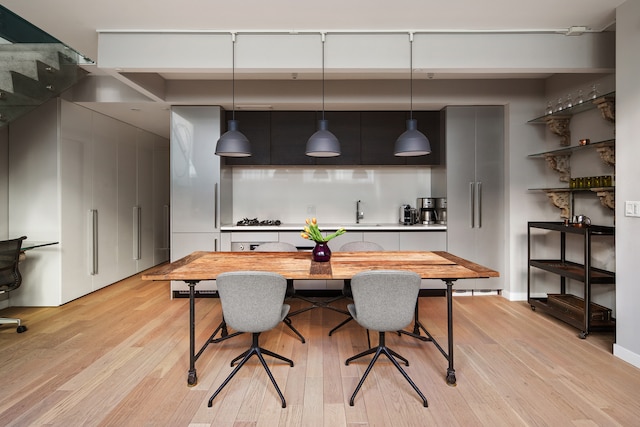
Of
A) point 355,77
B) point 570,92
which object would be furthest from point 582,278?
point 355,77

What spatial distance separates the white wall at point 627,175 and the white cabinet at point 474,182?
1734 millimetres

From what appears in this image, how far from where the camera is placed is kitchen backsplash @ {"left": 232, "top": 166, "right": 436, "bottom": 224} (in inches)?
206

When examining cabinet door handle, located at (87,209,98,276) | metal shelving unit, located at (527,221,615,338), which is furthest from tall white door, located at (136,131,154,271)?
metal shelving unit, located at (527,221,615,338)

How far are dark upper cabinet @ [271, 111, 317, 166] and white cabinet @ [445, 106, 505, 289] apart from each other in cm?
187

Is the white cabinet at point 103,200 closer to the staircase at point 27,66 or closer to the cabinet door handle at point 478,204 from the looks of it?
the staircase at point 27,66

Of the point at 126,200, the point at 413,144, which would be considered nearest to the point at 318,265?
the point at 413,144

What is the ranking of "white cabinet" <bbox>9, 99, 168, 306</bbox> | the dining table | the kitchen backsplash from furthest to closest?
the kitchen backsplash < "white cabinet" <bbox>9, 99, 168, 306</bbox> < the dining table

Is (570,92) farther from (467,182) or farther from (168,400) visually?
(168,400)

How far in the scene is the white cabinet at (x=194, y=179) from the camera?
452cm

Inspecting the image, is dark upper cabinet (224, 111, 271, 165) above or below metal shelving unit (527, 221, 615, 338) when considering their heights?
above

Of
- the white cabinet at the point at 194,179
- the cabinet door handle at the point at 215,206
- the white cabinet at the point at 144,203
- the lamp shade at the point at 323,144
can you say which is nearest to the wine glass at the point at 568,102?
the lamp shade at the point at 323,144

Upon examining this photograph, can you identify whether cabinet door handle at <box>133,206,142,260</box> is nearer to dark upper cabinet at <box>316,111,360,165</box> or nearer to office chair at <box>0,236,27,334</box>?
office chair at <box>0,236,27,334</box>

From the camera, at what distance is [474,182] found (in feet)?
15.0

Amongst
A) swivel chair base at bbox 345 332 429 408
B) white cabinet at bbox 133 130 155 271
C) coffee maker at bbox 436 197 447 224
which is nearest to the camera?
swivel chair base at bbox 345 332 429 408
